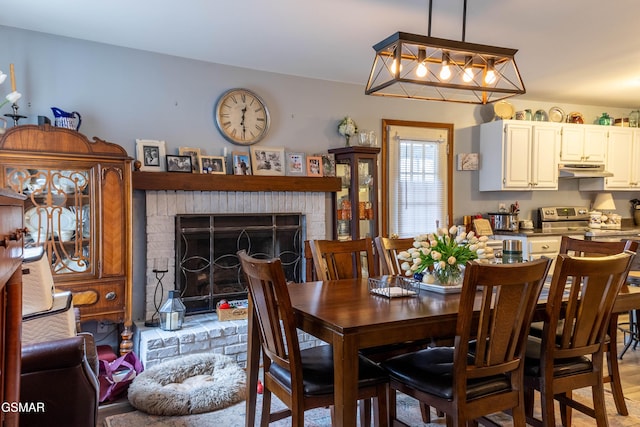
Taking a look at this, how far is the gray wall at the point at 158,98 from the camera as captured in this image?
11.5 ft

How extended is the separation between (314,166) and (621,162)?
162 inches

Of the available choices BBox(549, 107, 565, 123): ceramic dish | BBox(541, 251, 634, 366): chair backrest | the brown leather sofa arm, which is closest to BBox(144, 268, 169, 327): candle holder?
the brown leather sofa arm

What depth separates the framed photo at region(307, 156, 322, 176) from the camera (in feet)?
15.0

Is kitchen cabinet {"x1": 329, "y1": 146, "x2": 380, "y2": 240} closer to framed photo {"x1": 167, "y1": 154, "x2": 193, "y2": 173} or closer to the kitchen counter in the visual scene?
framed photo {"x1": 167, "y1": 154, "x2": 193, "y2": 173}

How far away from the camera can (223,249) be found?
4.16 metres

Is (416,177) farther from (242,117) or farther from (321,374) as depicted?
(321,374)

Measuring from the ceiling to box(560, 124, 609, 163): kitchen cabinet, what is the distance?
1.34 meters

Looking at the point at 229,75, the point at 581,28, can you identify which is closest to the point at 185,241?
the point at 229,75

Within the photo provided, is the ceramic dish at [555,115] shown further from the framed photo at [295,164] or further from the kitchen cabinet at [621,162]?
the framed photo at [295,164]

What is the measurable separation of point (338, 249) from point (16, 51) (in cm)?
275

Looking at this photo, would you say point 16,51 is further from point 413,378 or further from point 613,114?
point 613,114

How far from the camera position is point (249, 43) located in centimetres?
367

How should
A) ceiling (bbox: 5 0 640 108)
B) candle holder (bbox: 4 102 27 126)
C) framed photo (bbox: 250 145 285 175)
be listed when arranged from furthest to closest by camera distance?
framed photo (bbox: 250 145 285 175) < candle holder (bbox: 4 102 27 126) < ceiling (bbox: 5 0 640 108)

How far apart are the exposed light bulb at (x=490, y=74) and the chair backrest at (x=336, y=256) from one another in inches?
45.8
